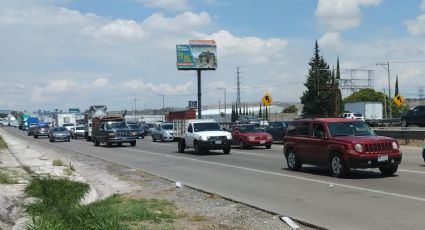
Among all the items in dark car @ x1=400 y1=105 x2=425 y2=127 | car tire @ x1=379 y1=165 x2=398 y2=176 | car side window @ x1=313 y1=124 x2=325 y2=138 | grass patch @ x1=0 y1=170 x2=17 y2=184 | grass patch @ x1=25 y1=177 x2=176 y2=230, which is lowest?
grass patch @ x1=25 y1=177 x2=176 y2=230

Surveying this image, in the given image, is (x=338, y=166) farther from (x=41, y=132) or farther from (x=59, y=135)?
(x=41, y=132)

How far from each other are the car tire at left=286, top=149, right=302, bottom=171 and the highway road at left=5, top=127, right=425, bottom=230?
293mm

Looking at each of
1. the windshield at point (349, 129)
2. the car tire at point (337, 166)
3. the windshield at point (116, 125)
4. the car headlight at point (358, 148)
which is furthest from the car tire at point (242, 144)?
the car headlight at point (358, 148)

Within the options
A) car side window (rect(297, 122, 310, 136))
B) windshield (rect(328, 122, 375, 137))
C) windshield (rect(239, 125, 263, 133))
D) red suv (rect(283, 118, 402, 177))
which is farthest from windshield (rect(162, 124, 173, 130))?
windshield (rect(328, 122, 375, 137))

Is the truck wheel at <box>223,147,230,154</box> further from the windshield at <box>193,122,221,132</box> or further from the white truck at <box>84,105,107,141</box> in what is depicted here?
the white truck at <box>84,105,107,141</box>

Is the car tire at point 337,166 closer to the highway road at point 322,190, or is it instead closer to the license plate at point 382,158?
the highway road at point 322,190

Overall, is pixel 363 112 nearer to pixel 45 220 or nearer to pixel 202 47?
pixel 202 47

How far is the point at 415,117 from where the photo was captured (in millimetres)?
45344

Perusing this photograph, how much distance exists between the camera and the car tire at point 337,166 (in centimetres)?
1585

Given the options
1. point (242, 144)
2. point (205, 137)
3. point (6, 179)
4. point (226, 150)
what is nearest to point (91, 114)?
point (242, 144)

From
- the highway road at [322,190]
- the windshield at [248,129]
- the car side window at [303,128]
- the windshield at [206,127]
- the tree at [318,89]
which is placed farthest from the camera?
the tree at [318,89]

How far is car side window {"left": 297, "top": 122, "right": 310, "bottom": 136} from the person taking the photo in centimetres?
1806

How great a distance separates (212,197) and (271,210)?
8.31 ft

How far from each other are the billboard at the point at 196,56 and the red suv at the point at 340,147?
6384 centimetres
